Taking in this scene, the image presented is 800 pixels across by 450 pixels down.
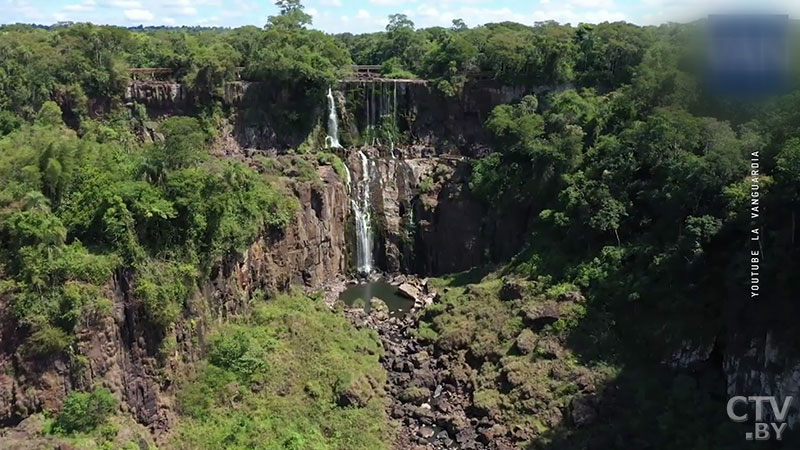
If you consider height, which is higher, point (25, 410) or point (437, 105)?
point (437, 105)

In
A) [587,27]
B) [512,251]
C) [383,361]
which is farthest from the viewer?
[587,27]

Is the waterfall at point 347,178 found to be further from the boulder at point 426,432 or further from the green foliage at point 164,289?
the boulder at point 426,432

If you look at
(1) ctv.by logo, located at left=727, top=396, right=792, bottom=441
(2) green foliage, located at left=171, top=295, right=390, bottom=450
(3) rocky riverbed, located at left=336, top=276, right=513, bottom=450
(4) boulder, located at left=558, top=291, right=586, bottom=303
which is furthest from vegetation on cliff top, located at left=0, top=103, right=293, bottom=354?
(1) ctv.by logo, located at left=727, top=396, right=792, bottom=441

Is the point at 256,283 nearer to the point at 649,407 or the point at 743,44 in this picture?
the point at 649,407

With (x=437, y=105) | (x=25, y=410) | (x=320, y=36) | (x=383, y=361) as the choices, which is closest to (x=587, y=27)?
(x=437, y=105)

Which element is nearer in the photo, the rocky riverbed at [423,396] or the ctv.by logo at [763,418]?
the ctv.by logo at [763,418]

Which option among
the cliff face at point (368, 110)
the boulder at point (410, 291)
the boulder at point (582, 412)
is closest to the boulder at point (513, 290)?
the boulder at point (410, 291)
